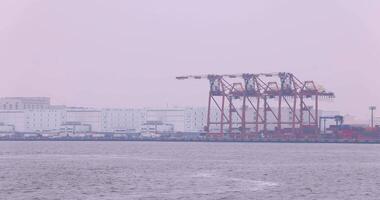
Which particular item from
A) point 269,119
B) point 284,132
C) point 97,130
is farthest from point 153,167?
point 97,130

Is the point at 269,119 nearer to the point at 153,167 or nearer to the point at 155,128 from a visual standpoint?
the point at 155,128

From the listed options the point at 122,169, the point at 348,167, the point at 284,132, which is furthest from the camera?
the point at 284,132

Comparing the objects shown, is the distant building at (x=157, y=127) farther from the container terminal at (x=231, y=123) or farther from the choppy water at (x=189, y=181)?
the choppy water at (x=189, y=181)

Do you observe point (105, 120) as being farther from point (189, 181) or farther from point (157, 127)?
point (189, 181)

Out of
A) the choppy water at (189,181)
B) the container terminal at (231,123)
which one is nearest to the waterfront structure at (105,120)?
the container terminal at (231,123)

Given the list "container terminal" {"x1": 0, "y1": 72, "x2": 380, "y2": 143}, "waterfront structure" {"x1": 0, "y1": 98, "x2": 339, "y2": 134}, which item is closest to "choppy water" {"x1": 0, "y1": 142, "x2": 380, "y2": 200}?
"container terminal" {"x1": 0, "y1": 72, "x2": 380, "y2": 143}

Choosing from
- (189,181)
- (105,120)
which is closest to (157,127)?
(105,120)

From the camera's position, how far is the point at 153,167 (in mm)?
63031

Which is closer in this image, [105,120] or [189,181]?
[189,181]

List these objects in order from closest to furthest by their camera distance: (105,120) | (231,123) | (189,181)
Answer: (189,181) < (231,123) < (105,120)

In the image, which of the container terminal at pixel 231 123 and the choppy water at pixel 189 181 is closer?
the choppy water at pixel 189 181

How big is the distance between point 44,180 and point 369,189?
17.3 metres

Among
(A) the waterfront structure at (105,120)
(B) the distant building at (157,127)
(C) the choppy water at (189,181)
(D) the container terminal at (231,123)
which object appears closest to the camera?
(C) the choppy water at (189,181)

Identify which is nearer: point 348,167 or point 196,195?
point 196,195
